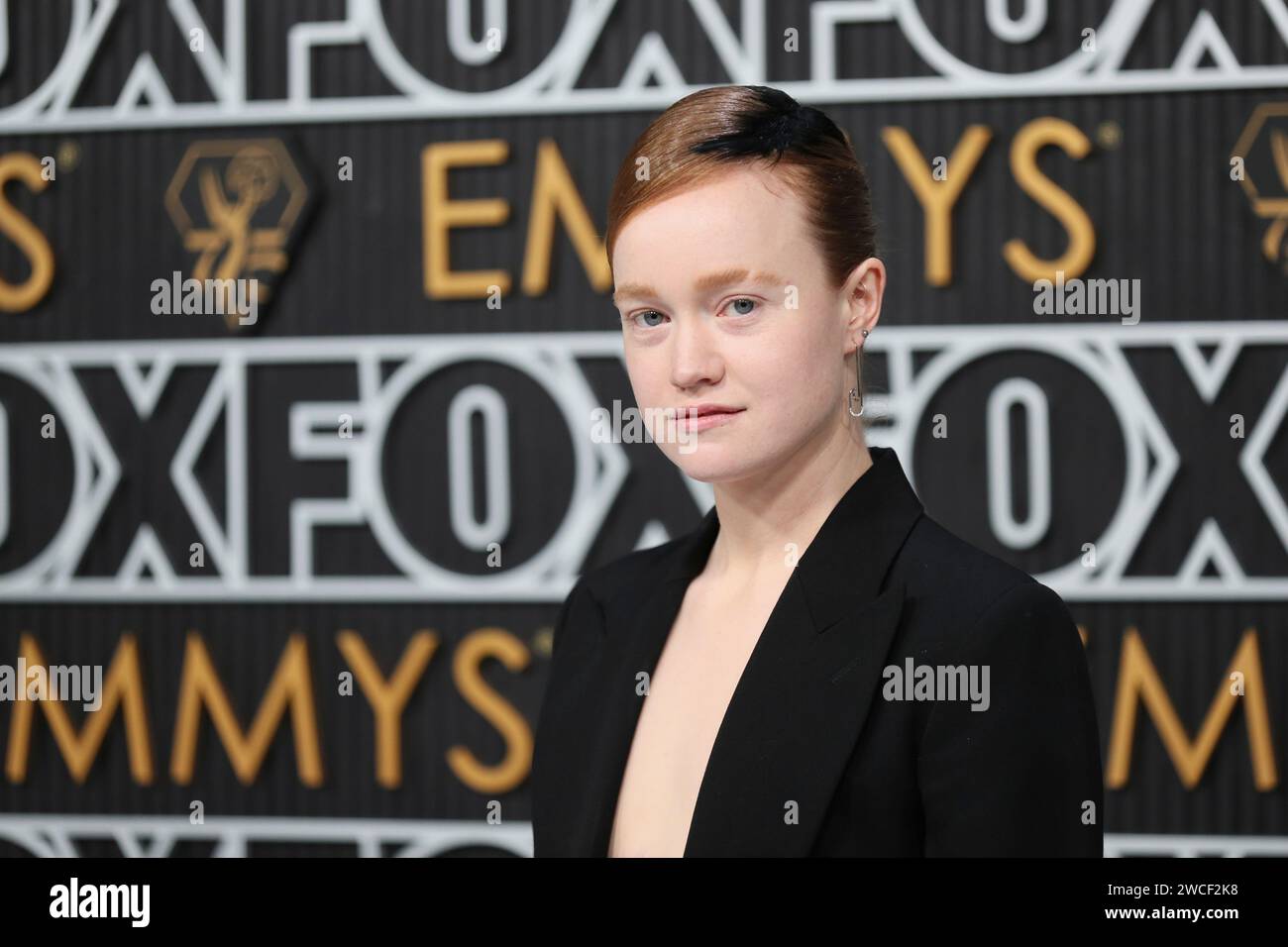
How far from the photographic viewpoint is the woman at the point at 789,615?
1261 millimetres

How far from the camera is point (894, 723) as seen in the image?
1.27 m

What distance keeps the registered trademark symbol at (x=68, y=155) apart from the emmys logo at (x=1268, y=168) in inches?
102

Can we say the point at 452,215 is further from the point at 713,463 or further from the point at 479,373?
the point at 713,463

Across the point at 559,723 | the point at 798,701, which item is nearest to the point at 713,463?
the point at 798,701

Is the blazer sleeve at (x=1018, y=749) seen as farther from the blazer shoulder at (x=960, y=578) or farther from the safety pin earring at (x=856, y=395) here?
the safety pin earring at (x=856, y=395)

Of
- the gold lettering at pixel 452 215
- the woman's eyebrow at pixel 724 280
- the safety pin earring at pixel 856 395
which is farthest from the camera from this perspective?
the gold lettering at pixel 452 215

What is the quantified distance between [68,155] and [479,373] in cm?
112

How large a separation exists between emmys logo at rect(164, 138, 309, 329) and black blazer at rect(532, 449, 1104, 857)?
6.67 feet

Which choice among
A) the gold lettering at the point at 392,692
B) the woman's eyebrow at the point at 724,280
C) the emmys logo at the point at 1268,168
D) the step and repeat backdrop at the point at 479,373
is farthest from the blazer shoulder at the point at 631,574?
the emmys logo at the point at 1268,168

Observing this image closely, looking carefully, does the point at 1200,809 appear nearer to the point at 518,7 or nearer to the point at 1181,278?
the point at 1181,278

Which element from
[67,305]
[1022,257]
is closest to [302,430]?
[67,305]

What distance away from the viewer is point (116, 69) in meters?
3.21

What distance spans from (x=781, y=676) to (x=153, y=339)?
90.3 inches

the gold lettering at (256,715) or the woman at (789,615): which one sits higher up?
the woman at (789,615)
